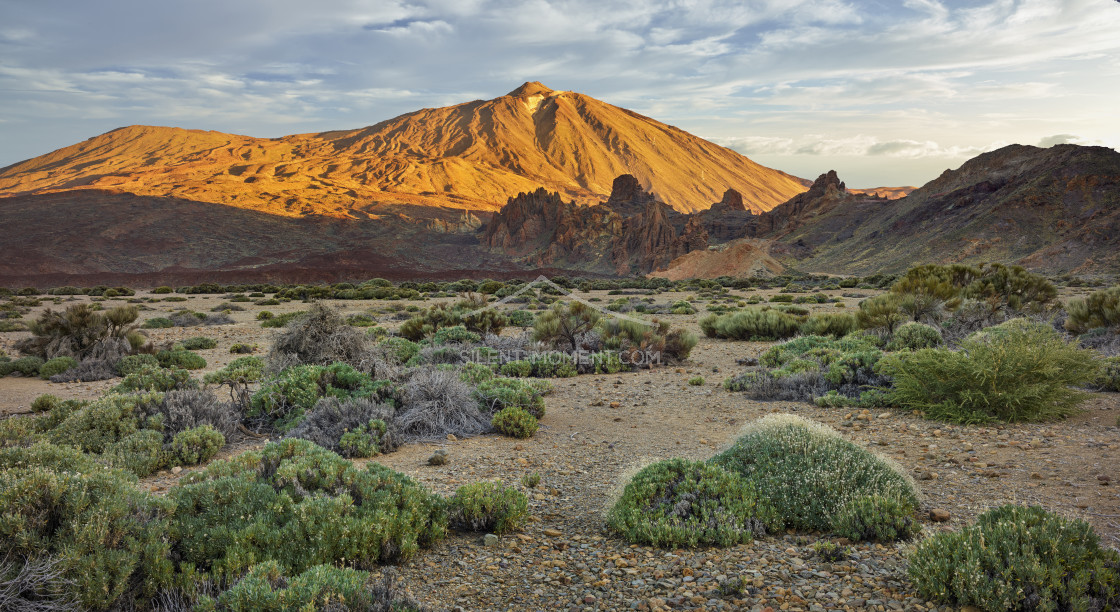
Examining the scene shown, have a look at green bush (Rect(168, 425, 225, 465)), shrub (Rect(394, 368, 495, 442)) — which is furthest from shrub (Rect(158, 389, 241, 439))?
shrub (Rect(394, 368, 495, 442))

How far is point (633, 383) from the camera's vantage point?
34.9ft

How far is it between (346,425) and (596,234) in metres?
85.4

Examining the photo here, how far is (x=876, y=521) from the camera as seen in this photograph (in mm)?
4031

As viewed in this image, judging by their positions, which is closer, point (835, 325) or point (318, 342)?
point (318, 342)

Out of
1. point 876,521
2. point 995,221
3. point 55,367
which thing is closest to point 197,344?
point 55,367

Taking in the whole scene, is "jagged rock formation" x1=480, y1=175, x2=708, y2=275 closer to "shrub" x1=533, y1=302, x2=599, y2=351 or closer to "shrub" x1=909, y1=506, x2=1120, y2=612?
"shrub" x1=533, y1=302, x2=599, y2=351

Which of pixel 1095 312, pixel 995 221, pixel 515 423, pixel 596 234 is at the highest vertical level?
pixel 995 221

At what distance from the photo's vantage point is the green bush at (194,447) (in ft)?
20.0

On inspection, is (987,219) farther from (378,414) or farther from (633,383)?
(378,414)

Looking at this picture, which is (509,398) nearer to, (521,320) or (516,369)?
(516,369)

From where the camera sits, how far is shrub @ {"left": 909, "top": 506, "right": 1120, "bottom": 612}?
117 inches

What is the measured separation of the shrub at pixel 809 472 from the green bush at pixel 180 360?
1149 centimetres

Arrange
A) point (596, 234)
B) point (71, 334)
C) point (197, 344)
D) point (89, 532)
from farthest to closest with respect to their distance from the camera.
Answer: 1. point (596, 234)
2. point (197, 344)
3. point (71, 334)
4. point (89, 532)

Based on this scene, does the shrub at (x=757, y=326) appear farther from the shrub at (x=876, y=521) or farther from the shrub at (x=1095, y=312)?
the shrub at (x=876, y=521)
